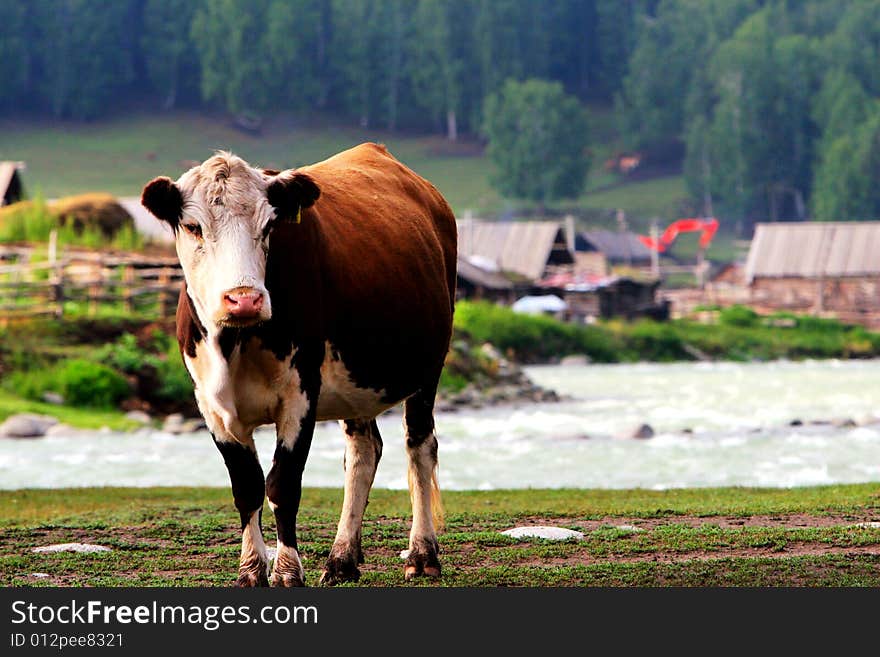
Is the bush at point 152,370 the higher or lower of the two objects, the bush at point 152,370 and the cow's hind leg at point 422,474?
the lower

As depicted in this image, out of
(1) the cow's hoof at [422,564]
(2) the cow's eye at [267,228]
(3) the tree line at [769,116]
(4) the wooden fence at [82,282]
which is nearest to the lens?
(2) the cow's eye at [267,228]

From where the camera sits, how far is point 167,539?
465 inches

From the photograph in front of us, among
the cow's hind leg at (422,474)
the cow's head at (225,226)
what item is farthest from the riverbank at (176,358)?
the cow's head at (225,226)

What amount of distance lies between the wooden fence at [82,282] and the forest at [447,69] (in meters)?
82.2

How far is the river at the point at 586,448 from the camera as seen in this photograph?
21.5 meters

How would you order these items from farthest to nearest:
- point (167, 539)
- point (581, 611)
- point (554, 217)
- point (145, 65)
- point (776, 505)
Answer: point (145, 65) < point (554, 217) < point (776, 505) < point (167, 539) < point (581, 611)

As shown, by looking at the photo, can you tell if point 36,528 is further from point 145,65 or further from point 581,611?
point 145,65

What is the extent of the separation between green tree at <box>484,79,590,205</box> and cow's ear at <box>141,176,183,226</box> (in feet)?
354

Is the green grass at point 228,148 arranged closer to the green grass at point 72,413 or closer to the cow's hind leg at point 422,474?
the green grass at point 72,413

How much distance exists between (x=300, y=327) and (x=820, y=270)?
6958 cm

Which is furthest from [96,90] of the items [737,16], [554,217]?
[737,16]

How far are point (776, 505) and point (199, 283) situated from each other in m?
7.13

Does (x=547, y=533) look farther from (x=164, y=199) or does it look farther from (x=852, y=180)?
(x=852, y=180)

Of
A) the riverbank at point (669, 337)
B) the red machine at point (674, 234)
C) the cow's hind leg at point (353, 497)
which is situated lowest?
the red machine at point (674, 234)
